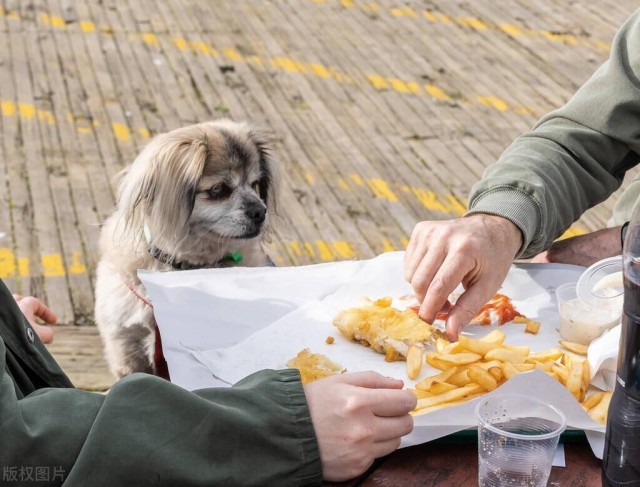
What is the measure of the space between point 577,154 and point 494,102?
13.7ft

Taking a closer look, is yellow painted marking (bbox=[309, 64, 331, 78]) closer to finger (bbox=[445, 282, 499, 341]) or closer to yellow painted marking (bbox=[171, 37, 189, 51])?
yellow painted marking (bbox=[171, 37, 189, 51])

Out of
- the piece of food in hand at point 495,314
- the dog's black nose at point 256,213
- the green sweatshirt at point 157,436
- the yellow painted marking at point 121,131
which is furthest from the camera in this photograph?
the yellow painted marking at point 121,131

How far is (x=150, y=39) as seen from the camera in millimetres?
7215

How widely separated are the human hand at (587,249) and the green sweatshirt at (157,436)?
108 cm

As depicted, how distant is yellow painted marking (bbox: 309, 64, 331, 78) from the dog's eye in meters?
3.50

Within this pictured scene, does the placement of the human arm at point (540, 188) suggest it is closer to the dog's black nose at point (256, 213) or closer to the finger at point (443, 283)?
the finger at point (443, 283)

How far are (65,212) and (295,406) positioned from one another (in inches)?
145

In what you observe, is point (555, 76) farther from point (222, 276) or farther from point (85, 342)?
point (222, 276)

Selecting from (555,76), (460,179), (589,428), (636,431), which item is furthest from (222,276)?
(555,76)

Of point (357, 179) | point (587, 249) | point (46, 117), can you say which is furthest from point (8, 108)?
A: point (587, 249)

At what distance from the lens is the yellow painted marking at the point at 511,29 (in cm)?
771

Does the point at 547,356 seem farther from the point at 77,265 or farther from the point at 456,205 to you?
the point at 456,205

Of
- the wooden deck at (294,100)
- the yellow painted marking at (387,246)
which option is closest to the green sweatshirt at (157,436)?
the wooden deck at (294,100)

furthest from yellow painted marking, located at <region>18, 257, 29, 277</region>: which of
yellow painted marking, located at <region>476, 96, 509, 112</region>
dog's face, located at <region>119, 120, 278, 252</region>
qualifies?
yellow painted marking, located at <region>476, 96, 509, 112</region>
